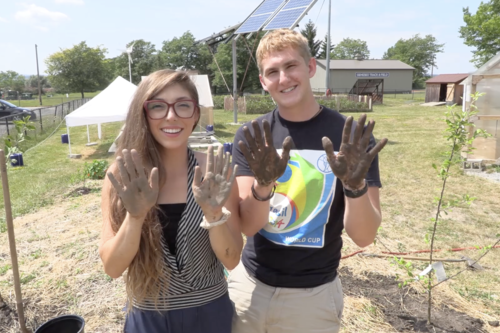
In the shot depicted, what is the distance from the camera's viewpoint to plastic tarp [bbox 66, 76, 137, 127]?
10609 mm

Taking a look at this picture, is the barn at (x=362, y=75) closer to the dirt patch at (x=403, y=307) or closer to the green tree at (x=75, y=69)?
the green tree at (x=75, y=69)

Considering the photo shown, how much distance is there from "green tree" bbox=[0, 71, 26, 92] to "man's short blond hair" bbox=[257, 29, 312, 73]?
79.3 meters

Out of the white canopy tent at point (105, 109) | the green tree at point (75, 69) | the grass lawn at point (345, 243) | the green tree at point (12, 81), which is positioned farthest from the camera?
the green tree at point (12, 81)

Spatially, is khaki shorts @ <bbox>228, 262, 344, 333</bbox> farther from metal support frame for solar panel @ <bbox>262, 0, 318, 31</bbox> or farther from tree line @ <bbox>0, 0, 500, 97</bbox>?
tree line @ <bbox>0, 0, 500, 97</bbox>

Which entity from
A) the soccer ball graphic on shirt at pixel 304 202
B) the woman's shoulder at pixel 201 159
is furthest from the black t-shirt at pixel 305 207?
the woman's shoulder at pixel 201 159

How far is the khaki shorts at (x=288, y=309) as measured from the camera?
1.74 meters

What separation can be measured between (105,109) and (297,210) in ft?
34.7

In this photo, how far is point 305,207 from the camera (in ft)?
5.55

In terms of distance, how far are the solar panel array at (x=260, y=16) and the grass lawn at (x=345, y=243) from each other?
751cm

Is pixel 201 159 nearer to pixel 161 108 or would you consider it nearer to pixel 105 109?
pixel 161 108

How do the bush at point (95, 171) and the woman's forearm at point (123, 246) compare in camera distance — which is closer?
the woman's forearm at point (123, 246)

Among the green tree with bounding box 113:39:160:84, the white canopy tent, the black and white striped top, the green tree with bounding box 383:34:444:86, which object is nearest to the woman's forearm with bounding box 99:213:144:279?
the black and white striped top

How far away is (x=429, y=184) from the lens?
7.46 metres

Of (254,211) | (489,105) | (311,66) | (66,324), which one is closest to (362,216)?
(254,211)
